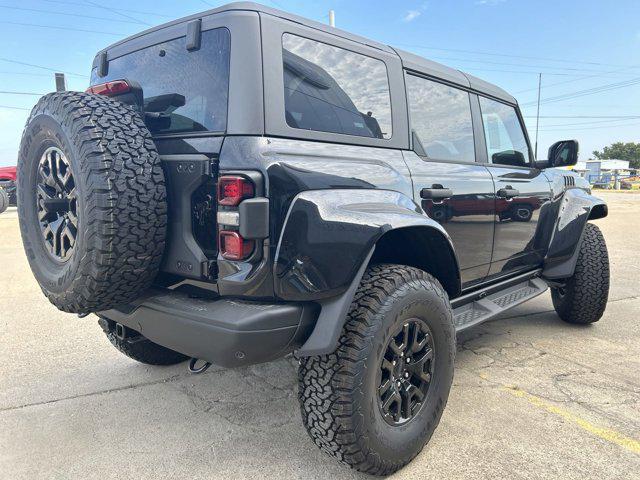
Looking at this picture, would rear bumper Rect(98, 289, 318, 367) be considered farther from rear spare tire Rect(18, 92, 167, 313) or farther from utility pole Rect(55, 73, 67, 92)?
utility pole Rect(55, 73, 67, 92)

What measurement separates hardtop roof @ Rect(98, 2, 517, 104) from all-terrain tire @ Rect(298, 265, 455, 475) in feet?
3.82

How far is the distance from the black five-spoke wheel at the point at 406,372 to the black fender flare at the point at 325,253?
1.11 ft

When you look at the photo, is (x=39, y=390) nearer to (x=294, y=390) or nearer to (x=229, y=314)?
(x=294, y=390)

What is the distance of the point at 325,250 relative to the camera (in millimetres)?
1876

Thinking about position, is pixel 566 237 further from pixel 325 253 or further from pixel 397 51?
pixel 325 253

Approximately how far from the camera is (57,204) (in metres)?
1.98

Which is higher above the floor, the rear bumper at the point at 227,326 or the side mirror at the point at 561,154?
the side mirror at the point at 561,154

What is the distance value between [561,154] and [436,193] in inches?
72.3

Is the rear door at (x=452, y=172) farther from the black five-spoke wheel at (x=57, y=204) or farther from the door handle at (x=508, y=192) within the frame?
the black five-spoke wheel at (x=57, y=204)

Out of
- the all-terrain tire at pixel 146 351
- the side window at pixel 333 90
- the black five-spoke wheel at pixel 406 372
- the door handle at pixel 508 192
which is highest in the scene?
the side window at pixel 333 90

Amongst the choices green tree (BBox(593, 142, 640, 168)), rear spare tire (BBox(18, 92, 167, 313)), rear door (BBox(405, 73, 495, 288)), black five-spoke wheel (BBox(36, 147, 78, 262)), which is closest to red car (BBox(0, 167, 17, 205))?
black five-spoke wheel (BBox(36, 147, 78, 262))

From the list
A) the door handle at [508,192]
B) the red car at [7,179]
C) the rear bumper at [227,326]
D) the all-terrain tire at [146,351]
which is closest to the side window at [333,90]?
the rear bumper at [227,326]

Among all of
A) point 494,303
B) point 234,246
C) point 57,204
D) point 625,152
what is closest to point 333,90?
point 234,246

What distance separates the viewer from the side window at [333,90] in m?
2.01
